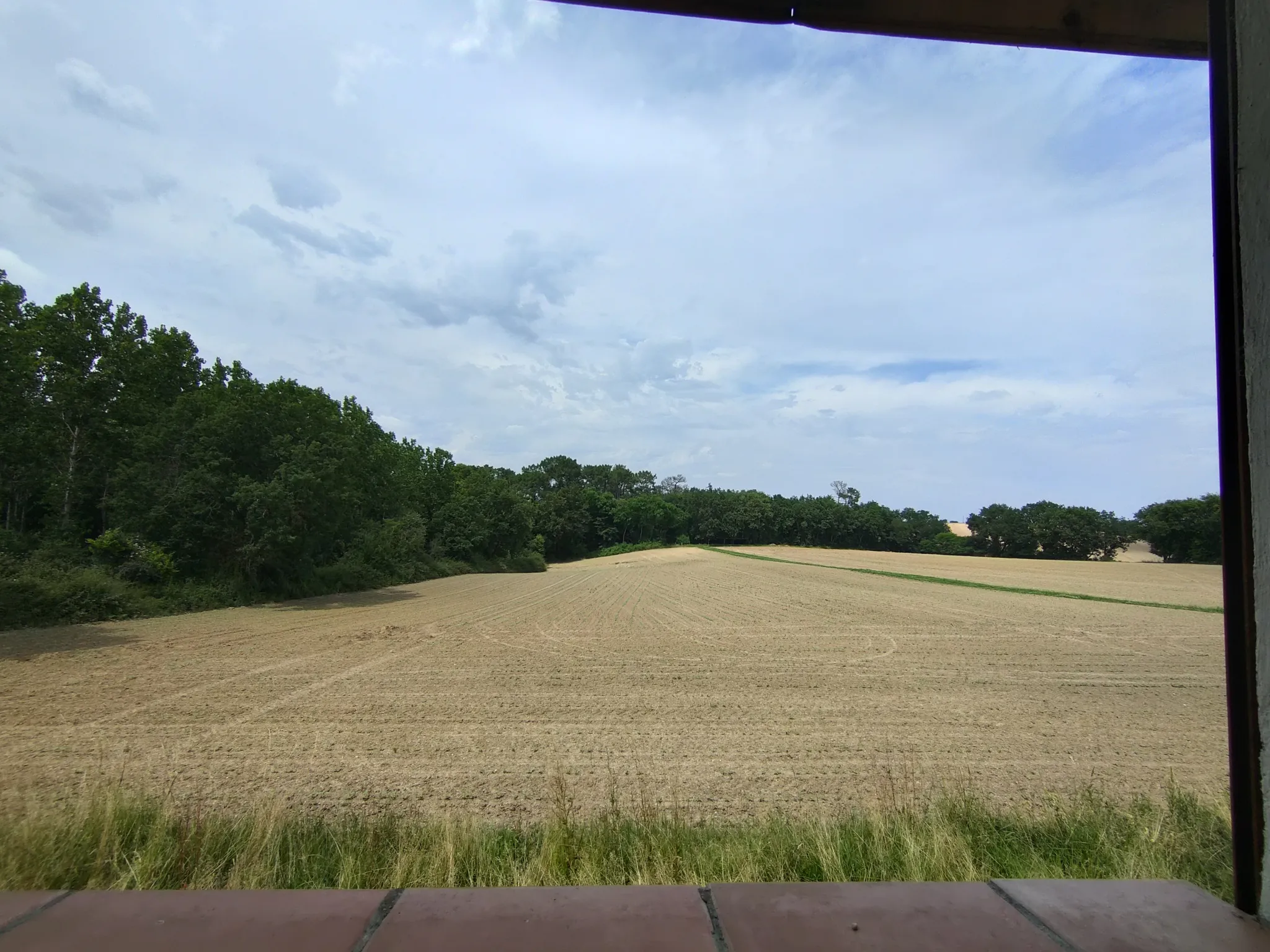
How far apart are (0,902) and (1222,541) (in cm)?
325

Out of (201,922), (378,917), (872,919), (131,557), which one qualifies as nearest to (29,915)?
(201,922)

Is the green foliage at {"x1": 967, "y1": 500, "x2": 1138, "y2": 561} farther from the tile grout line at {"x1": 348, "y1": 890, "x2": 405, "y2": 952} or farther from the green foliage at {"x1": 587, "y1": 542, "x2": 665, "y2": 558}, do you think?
the tile grout line at {"x1": 348, "y1": 890, "x2": 405, "y2": 952}

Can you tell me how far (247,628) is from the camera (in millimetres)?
18375

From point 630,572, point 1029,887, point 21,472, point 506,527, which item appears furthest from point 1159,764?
point 506,527

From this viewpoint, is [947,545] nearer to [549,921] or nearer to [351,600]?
[351,600]

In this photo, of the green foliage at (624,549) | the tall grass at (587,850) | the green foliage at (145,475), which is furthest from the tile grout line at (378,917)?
the green foliage at (624,549)

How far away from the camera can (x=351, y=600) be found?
2817 cm

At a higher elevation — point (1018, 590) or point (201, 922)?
point (201, 922)

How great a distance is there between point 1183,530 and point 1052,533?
11.2 meters

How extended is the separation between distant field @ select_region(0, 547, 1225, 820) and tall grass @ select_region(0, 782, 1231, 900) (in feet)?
5.67

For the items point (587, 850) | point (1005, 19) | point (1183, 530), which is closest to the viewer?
point (1005, 19)

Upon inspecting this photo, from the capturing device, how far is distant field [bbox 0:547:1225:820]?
21.7ft

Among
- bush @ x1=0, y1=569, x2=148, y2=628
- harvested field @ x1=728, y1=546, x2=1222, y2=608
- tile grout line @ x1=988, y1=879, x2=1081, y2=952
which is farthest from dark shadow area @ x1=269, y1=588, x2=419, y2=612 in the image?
harvested field @ x1=728, y1=546, x2=1222, y2=608

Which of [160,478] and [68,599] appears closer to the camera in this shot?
[68,599]
